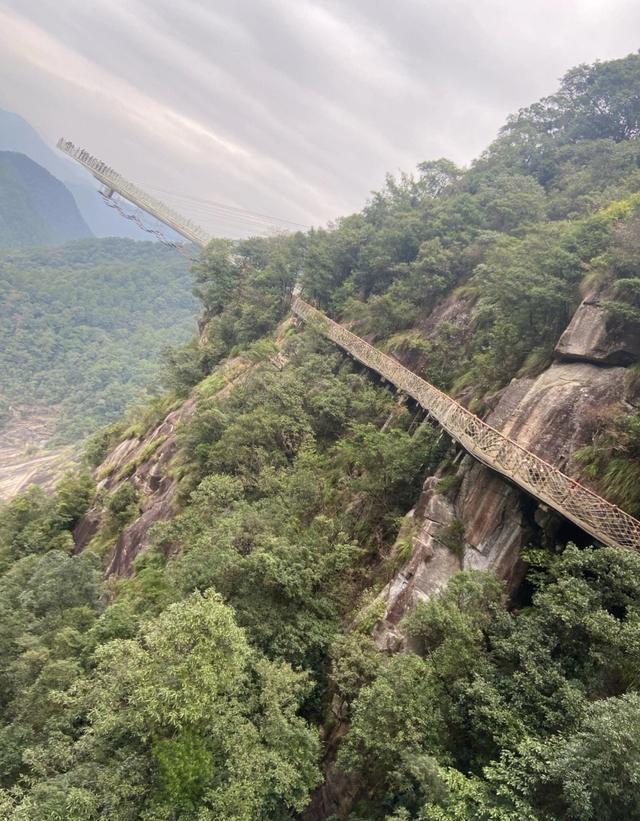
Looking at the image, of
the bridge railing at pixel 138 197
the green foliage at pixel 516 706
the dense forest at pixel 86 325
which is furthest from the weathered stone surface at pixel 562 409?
the dense forest at pixel 86 325

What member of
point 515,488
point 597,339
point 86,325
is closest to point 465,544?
point 515,488

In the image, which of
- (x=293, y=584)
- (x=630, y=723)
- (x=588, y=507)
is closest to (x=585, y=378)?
(x=588, y=507)

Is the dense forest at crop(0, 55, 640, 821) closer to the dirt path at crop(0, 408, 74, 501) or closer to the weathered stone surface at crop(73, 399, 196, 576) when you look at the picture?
the weathered stone surface at crop(73, 399, 196, 576)

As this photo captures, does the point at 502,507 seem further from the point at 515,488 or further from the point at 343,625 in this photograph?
the point at 343,625

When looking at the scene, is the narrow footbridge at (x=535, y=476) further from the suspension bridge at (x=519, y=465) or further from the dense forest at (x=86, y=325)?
Answer: the dense forest at (x=86, y=325)

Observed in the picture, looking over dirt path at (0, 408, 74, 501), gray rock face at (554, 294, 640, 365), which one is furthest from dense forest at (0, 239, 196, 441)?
gray rock face at (554, 294, 640, 365)

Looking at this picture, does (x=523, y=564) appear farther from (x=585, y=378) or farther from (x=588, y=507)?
(x=585, y=378)
